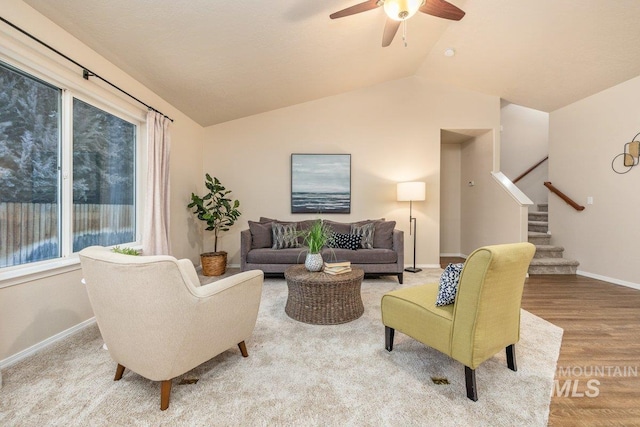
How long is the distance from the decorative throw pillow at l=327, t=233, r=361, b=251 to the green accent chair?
7.21ft

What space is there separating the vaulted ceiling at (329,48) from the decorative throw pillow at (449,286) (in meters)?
2.55

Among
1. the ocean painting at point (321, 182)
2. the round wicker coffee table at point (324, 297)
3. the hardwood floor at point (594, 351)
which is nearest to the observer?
the hardwood floor at point (594, 351)

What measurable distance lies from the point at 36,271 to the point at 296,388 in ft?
6.69

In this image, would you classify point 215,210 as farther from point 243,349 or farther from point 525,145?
point 525,145

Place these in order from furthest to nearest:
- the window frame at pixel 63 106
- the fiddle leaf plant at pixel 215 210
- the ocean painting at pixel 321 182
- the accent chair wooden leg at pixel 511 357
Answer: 1. the ocean painting at pixel 321 182
2. the fiddle leaf plant at pixel 215 210
3. the window frame at pixel 63 106
4. the accent chair wooden leg at pixel 511 357

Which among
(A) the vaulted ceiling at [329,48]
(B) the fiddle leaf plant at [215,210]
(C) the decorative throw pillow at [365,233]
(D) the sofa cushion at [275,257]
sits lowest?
(D) the sofa cushion at [275,257]

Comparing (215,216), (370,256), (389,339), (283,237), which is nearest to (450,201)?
(370,256)

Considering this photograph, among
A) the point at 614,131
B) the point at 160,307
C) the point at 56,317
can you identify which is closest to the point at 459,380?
the point at 160,307

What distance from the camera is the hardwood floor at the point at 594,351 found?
1.33 meters

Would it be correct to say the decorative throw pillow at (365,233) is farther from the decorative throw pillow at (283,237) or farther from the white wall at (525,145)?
the white wall at (525,145)

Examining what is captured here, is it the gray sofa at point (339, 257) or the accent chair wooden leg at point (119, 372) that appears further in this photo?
the gray sofa at point (339, 257)

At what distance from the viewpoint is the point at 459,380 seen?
61.2 inches

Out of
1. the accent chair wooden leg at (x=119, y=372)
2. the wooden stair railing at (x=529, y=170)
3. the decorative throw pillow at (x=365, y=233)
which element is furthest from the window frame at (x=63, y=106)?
the wooden stair railing at (x=529, y=170)

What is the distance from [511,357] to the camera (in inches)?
65.6
